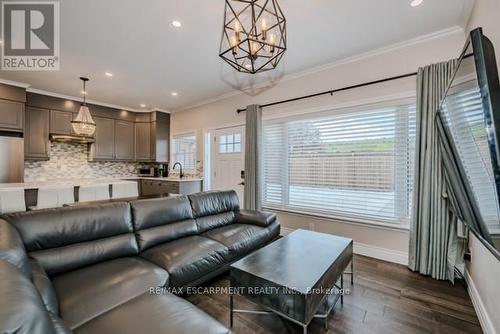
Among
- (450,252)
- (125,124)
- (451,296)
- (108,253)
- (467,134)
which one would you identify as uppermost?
(125,124)

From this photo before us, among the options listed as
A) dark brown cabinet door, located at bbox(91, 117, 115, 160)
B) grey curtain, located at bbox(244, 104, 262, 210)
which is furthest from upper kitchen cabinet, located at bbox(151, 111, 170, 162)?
grey curtain, located at bbox(244, 104, 262, 210)

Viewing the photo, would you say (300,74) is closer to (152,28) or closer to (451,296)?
(152,28)

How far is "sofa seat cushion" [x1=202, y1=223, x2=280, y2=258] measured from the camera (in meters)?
2.39

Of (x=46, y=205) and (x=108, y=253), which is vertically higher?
(x=46, y=205)

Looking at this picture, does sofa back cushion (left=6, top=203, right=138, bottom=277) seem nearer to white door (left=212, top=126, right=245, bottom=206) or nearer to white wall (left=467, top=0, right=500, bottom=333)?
white door (left=212, top=126, right=245, bottom=206)

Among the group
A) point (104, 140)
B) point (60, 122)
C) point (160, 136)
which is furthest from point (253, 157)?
point (60, 122)

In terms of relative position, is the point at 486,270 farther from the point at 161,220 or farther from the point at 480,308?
the point at 161,220

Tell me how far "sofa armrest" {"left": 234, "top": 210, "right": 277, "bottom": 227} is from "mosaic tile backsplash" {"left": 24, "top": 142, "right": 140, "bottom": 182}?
4.44m

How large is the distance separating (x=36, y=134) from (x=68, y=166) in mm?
936

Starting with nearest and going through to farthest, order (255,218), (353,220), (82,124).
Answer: (255,218) < (353,220) < (82,124)

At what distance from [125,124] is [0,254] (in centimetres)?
545

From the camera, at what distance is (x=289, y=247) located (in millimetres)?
2096

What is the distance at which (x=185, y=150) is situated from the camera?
5988 mm

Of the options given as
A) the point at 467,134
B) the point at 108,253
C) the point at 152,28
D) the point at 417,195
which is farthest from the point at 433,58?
the point at 108,253
